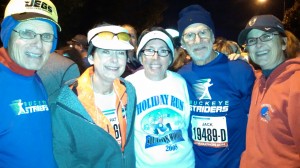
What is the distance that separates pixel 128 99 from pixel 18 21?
139 cm

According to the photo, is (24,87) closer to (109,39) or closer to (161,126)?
(109,39)

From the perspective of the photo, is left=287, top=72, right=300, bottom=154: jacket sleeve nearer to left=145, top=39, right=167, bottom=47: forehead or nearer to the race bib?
the race bib

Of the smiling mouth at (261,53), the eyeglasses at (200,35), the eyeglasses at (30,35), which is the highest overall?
the eyeglasses at (30,35)

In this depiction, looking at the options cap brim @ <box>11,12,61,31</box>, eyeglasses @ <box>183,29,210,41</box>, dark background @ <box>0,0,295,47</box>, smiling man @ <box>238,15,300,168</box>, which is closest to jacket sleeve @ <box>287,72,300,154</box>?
smiling man @ <box>238,15,300,168</box>

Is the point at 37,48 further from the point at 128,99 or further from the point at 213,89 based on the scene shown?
the point at 213,89

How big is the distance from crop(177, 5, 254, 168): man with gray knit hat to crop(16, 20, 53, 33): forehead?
1.86 meters

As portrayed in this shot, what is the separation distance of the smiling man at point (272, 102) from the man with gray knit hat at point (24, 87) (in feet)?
6.71

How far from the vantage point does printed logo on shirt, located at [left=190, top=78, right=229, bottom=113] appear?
12.2 ft

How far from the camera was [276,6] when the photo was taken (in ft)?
138

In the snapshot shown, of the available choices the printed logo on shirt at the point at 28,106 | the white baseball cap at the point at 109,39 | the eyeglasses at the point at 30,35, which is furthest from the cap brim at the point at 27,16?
the printed logo on shirt at the point at 28,106

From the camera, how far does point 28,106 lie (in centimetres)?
271

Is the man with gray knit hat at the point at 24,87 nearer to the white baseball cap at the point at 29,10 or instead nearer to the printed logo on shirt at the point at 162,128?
the white baseball cap at the point at 29,10

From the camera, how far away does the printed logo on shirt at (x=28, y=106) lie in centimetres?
260

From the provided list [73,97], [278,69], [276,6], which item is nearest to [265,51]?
[278,69]
